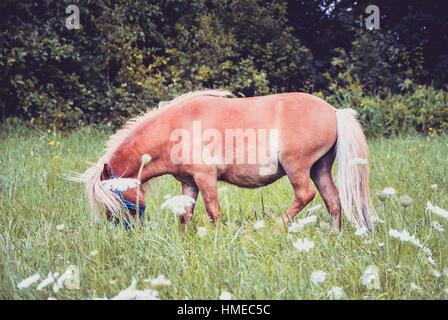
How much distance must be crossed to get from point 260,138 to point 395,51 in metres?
8.07

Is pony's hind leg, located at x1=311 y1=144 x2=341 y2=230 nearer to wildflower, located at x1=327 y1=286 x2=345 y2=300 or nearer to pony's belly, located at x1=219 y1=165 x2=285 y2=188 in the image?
pony's belly, located at x1=219 y1=165 x2=285 y2=188

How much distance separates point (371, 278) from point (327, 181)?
1.41 meters

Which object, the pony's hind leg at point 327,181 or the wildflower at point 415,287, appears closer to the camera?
the wildflower at point 415,287

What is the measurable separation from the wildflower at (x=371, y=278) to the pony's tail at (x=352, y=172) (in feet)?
3.54

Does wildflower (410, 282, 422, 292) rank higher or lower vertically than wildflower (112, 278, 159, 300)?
lower

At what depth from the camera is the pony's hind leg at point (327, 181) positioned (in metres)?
3.19

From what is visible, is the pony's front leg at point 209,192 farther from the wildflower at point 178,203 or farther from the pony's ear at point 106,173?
the wildflower at point 178,203

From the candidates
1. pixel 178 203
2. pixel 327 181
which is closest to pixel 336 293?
pixel 178 203

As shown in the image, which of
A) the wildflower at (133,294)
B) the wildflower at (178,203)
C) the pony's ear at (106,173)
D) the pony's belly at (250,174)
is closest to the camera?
the wildflower at (133,294)

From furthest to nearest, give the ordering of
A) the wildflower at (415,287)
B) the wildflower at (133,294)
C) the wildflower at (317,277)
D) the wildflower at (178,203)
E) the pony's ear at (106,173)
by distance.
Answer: the pony's ear at (106,173) < the wildflower at (178,203) < the wildflower at (317,277) < the wildflower at (415,287) < the wildflower at (133,294)

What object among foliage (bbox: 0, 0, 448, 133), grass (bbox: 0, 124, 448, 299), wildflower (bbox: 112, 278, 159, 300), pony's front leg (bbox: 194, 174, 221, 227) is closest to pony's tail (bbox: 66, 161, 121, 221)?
grass (bbox: 0, 124, 448, 299)

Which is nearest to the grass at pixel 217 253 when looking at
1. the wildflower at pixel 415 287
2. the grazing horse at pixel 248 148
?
the wildflower at pixel 415 287

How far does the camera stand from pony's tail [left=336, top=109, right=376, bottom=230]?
2.99 m

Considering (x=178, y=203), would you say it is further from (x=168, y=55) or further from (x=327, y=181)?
(x=168, y=55)
